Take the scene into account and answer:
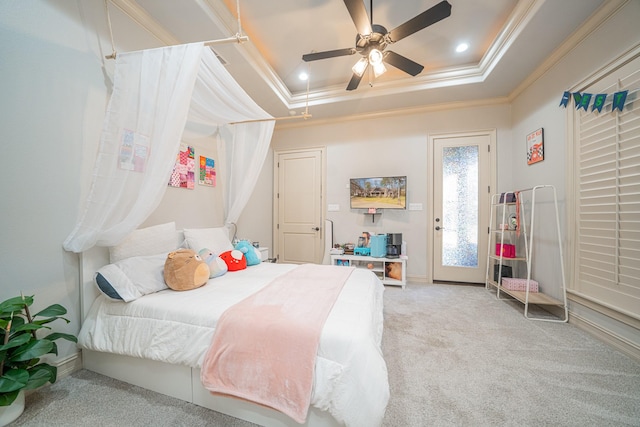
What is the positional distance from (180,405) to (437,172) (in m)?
4.04

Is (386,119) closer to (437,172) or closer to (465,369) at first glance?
(437,172)

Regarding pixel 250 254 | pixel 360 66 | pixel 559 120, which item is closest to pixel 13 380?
pixel 250 254

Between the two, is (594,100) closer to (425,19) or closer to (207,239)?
(425,19)

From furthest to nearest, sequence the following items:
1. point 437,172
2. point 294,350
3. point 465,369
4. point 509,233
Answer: point 437,172 < point 509,233 < point 465,369 < point 294,350

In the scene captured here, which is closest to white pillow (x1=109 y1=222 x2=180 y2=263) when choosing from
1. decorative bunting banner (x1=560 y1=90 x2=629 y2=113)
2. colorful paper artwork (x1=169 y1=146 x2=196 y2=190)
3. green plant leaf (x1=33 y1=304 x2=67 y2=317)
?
green plant leaf (x1=33 y1=304 x2=67 y2=317)

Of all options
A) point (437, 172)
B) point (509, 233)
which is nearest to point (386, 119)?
point (437, 172)

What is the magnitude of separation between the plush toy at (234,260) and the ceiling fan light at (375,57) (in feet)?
7.50

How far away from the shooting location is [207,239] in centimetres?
235

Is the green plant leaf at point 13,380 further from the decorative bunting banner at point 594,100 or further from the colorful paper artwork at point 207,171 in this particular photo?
the decorative bunting banner at point 594,100

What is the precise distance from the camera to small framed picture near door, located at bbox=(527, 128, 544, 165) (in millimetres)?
2744

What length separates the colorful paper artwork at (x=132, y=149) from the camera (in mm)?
1467

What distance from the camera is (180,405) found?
1.31 meters

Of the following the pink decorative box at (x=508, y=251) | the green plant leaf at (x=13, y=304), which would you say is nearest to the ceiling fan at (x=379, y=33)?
the pink decorative box at (x=508, y=251)

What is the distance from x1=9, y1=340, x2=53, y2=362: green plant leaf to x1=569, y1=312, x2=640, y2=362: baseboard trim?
3.86m
